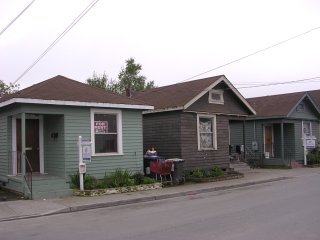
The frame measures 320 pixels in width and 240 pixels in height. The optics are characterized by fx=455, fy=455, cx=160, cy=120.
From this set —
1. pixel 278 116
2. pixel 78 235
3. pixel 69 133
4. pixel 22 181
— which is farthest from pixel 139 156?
pixel 278 116

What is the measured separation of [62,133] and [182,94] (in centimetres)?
681

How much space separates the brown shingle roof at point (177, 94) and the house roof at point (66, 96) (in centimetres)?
263

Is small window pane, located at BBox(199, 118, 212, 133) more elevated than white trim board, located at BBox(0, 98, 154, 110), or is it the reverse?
white trim board, located at BBox(0, 98, 154, 110)

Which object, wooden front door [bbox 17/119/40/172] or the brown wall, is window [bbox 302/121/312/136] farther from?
wooden front door [bbox 17/119/40/172]

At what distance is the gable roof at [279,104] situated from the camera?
27500 mm

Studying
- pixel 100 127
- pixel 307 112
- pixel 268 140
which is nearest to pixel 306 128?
pixel 307 112

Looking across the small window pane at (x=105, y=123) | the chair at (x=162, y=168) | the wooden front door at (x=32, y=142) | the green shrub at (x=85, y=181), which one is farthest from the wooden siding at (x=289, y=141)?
the wooden front door at (x=32, y=142)

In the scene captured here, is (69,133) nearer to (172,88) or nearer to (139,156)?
(139,156)

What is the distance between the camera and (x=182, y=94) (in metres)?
20.7

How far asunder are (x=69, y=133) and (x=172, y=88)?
330 inches

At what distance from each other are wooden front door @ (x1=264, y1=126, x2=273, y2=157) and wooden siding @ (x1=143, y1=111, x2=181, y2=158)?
1105 centimetres

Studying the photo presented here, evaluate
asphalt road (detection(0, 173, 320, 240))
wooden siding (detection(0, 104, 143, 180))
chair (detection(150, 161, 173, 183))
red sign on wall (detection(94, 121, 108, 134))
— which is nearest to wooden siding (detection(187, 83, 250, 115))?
chair (detection(150, 161, 173, 183))

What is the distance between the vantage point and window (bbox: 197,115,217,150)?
2043 cm

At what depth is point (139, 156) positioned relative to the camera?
17.7 meters
